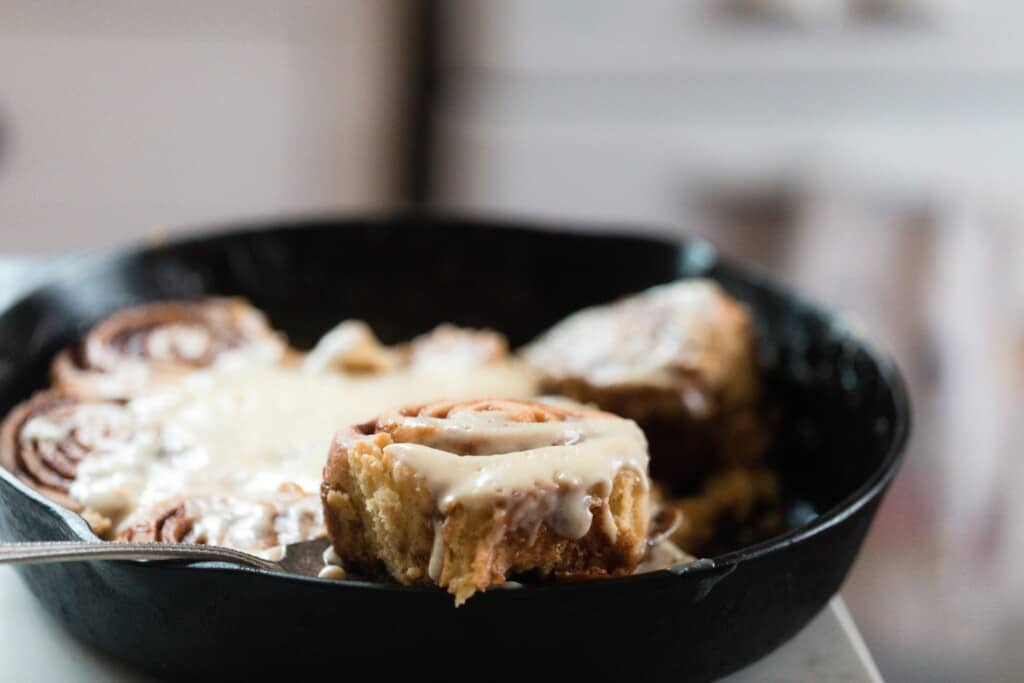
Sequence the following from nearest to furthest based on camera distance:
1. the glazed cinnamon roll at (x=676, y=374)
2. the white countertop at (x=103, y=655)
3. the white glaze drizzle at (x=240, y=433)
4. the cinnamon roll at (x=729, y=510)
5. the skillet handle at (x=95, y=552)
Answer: the skillet handle at (x=95, y=552)
the white countertop at (x=103, y=655)
the white glaze drizzle at (x=240, y=433)
the cinnamon roll at (x=729, y=510)
the glazed cinnamon roll at (x=676, y=374)

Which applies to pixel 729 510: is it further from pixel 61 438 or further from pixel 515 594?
pixel 61 438

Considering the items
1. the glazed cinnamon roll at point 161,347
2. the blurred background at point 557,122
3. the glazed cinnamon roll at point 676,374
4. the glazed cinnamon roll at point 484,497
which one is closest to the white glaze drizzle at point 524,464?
the glazed cinnamon roll at point 484,497

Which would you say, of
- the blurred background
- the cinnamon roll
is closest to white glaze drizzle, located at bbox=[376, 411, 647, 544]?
the cinnamon roll

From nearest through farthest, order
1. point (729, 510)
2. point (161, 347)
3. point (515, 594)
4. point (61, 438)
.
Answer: point (515, 594) < point (61, 438) < point (729, 510) < point (161, 347)

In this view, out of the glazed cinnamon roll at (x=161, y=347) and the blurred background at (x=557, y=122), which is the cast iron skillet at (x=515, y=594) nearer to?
the glazed cinnamon roll at (x=161, y=347)

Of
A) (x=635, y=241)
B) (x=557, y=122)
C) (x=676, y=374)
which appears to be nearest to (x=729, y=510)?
(x=676, y=374)

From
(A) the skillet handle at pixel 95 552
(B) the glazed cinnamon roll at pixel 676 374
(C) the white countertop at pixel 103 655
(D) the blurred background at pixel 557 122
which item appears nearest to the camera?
(A) the skillet handle at pixel 95 552
